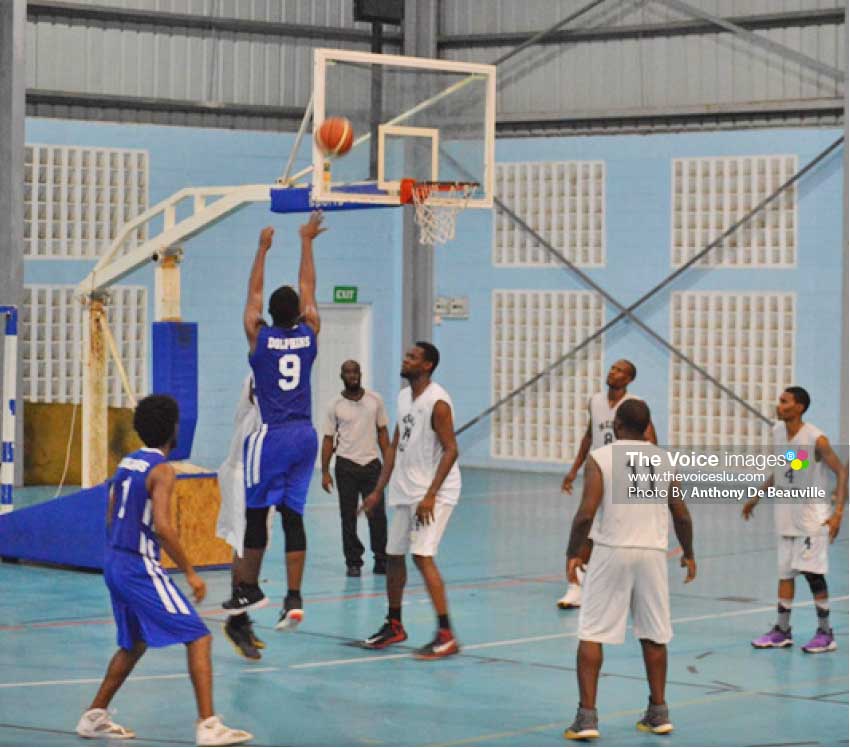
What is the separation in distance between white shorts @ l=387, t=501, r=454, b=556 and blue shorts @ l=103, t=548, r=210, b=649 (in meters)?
3.54

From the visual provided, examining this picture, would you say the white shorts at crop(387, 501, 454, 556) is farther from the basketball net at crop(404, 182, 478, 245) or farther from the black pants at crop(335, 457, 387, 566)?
the basketball net at crop(404, 182, 478, 245)

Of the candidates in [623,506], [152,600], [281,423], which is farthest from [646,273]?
[152,600]

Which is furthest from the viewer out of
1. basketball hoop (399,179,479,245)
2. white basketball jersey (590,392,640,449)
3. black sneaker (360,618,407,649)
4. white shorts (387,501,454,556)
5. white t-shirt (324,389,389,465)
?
basketball hoop (399,179,479,245)

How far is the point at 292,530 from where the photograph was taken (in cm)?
1212

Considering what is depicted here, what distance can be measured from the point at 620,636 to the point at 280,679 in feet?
9.59

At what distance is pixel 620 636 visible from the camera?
9992mm

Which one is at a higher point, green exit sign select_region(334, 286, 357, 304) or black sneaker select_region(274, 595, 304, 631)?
green exit sign select_region(334, 286, 357, 304)

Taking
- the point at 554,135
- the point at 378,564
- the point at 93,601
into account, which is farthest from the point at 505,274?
the point at 93,601

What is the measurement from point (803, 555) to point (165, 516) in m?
5.98

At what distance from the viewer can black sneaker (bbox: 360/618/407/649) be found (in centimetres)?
1309

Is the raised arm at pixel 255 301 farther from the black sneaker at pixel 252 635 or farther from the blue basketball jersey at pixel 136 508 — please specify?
the blue basketball jersey at pixel 136 508

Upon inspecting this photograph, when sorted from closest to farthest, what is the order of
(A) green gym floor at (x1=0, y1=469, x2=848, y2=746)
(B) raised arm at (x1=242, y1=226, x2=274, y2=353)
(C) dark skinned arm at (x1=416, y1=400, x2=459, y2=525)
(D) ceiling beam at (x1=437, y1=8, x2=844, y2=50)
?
1. (A) green gym floor at (x1=0, y1=469, x2=848, y2=746)
2. (B) raised arm at (x1=242, y1=226, x2=274, y2=353)
3. (C) dark skinned arm at (x1=416, y1=400, x2=459, y2=525)
4. (D) ceiling beam at (x1=437, y1=8, x2=844, y2=50)

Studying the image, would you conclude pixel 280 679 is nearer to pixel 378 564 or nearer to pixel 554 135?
pixel 378 564

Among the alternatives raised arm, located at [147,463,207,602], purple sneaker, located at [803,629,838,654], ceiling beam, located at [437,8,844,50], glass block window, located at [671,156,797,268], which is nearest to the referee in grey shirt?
purple sneaker, located at [803,629,838,654]
